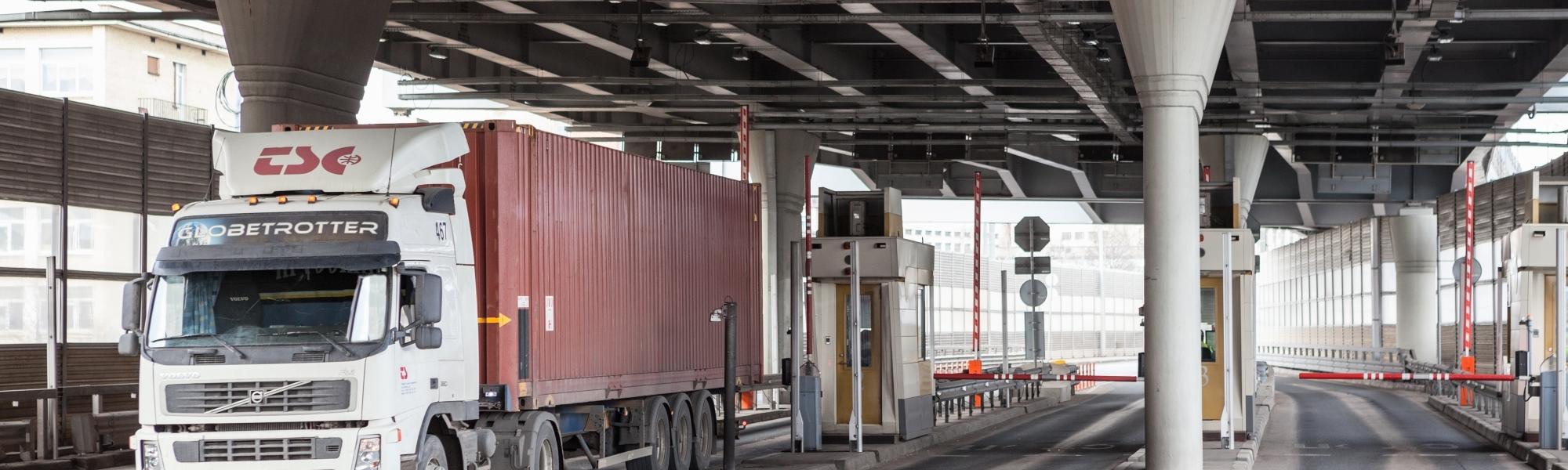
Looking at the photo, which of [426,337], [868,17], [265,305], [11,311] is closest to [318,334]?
[265,305]

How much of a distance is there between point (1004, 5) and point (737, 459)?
10.2 meters

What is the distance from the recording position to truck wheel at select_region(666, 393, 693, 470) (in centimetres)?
1864

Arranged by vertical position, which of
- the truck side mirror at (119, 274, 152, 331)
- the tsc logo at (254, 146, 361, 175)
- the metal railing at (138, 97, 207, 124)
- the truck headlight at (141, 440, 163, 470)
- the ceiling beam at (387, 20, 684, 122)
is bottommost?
the truck headlight at (141, 440, 163, 470)

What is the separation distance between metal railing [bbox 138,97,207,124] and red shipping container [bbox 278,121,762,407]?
5314cm

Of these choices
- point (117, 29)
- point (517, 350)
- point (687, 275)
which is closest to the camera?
point (517, 350)

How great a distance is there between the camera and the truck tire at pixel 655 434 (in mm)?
17703

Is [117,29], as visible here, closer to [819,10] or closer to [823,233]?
[819,10]

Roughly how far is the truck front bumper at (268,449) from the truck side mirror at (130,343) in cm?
69

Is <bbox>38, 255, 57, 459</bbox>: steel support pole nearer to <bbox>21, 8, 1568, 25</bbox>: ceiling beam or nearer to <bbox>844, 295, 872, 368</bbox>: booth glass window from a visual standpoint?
<bbox>21, 8, 1568, 25</bbox>: ceiling beam

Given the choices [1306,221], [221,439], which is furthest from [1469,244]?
[1306,221]

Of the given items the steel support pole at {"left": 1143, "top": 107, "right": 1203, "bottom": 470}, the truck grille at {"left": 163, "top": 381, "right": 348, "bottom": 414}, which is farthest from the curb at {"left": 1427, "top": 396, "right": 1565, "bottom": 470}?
the truck grille at {"left": 163, "top": 381, "right": 348, "bottom": 414}

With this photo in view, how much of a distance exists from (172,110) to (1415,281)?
5093 cm

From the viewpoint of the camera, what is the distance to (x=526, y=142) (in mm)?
14773

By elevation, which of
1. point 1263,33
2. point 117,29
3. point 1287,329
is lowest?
point 1287,329
